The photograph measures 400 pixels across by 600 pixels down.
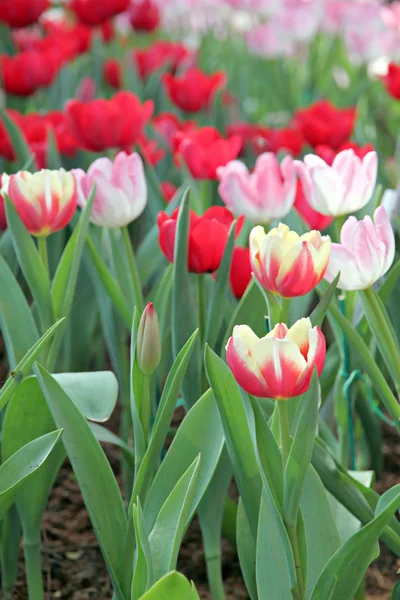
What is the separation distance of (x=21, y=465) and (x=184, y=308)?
24 centimetres

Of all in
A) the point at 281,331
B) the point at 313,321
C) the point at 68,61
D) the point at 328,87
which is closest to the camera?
the point at 281,331

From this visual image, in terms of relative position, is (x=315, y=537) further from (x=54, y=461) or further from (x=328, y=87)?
(x=328, y=87)

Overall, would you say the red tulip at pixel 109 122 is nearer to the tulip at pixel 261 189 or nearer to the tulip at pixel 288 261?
the tulip at pixel 261 189

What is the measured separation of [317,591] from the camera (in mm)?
668

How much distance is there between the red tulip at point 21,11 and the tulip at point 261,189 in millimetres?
1384

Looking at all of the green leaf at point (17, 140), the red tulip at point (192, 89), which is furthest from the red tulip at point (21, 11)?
the green leaf at point (17, 140)

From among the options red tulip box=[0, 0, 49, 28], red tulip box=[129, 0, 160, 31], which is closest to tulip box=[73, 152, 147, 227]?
red tulip box=[0, 0, 49, 28]

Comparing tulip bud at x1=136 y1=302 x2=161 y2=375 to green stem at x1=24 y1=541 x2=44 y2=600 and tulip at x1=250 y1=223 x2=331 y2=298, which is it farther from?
green stem at x1=24 y1=541 x2=44 y2=600

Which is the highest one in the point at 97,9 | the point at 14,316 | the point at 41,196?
the point at 41,196

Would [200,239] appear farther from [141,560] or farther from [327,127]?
[327,127]

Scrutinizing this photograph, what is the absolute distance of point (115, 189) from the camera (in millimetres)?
936

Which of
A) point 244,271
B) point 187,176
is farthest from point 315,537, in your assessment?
point 187,176

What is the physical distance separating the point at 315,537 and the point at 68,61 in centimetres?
165

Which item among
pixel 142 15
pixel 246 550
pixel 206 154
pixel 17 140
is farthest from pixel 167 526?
pixel 142 15
